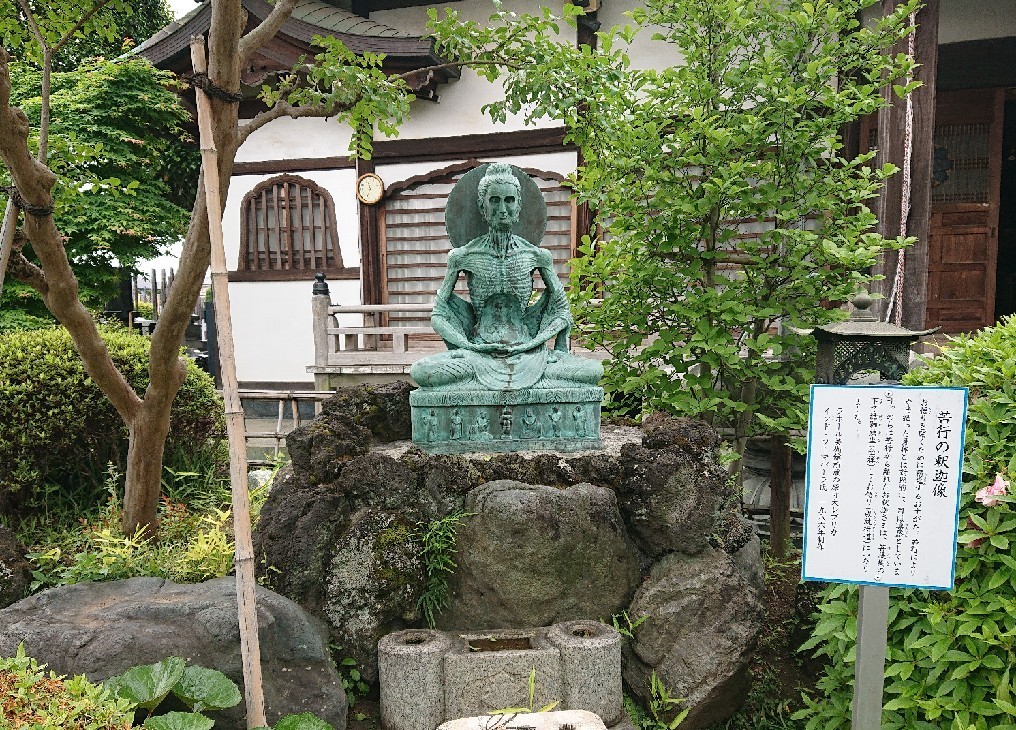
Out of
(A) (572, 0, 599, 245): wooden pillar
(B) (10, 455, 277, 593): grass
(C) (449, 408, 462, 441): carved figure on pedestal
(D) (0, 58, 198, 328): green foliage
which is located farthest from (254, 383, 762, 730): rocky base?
(D) (0, 58, 198, 328): green foliage

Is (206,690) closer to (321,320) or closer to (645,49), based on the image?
(321,320)

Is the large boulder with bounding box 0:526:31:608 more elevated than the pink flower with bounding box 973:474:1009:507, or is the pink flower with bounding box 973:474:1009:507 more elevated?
the pink flower with bounding box 973:474:1009:507

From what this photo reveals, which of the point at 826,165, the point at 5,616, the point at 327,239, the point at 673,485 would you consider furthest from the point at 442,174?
the point at 5,616

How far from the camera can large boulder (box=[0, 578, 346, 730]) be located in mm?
2994

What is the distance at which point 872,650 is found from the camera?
2689mm

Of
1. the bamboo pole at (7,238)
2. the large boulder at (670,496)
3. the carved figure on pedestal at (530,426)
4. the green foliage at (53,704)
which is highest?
the bamboo pole at (7,238)

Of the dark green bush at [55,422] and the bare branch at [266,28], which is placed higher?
the bare branch at [266,28]

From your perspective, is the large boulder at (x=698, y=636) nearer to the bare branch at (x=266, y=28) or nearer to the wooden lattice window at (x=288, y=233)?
the bare branch at (x=266, y=28)

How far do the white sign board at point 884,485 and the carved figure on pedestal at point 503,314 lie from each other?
200 centimetres

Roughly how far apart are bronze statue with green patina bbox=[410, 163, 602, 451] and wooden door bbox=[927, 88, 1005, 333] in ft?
19.1

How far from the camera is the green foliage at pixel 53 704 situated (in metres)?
2.33

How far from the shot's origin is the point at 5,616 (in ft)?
10.8

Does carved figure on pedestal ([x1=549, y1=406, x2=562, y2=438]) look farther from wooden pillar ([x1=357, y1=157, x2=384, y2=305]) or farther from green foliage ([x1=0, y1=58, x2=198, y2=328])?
green foliage ([x1=0, y1=58, x2=198, y2=328])

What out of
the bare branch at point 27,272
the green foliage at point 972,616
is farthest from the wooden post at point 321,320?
the green foliage at point 972,616
